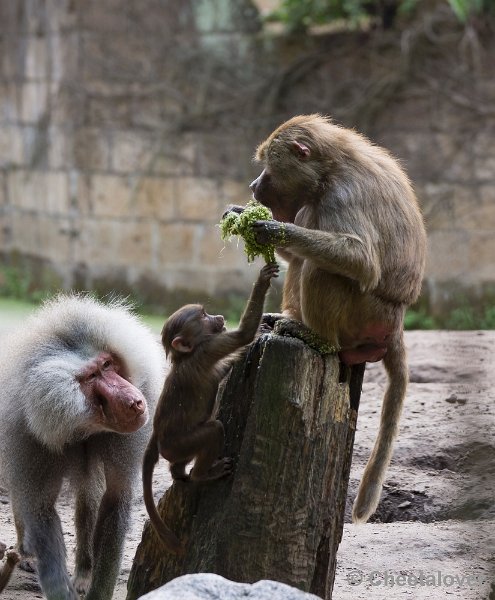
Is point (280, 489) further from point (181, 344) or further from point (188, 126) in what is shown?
point (188, 126)

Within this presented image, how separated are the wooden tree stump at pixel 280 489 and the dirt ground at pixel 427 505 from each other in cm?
52

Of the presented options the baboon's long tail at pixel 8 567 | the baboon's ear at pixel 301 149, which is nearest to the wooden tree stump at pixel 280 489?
the baboon's long tail at pixel 8 567

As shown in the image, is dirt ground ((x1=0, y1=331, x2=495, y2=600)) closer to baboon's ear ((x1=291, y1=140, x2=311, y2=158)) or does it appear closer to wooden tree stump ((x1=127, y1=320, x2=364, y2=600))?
wooden tree stump ((x1=127, y1=320, x2=364, y2=600))

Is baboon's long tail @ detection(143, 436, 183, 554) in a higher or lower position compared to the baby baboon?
higher

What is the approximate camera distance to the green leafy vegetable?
391 centimetres

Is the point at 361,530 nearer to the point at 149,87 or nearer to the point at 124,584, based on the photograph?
the point at 124,584

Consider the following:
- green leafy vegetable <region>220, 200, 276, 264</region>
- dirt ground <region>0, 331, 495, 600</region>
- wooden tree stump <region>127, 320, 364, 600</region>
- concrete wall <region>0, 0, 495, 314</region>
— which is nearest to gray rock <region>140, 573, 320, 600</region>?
wooden tree stump <region>127, 320, 364, 600</region>

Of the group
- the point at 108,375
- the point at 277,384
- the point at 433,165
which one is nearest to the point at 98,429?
the point at 108,375

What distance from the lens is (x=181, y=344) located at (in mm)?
3811

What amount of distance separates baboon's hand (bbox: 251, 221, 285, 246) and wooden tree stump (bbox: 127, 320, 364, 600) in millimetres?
357

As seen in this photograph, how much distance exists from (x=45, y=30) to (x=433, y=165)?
4.69 m

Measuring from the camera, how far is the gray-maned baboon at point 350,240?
3916mm

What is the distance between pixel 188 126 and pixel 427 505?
249 inches

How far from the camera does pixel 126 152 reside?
11.0 m
